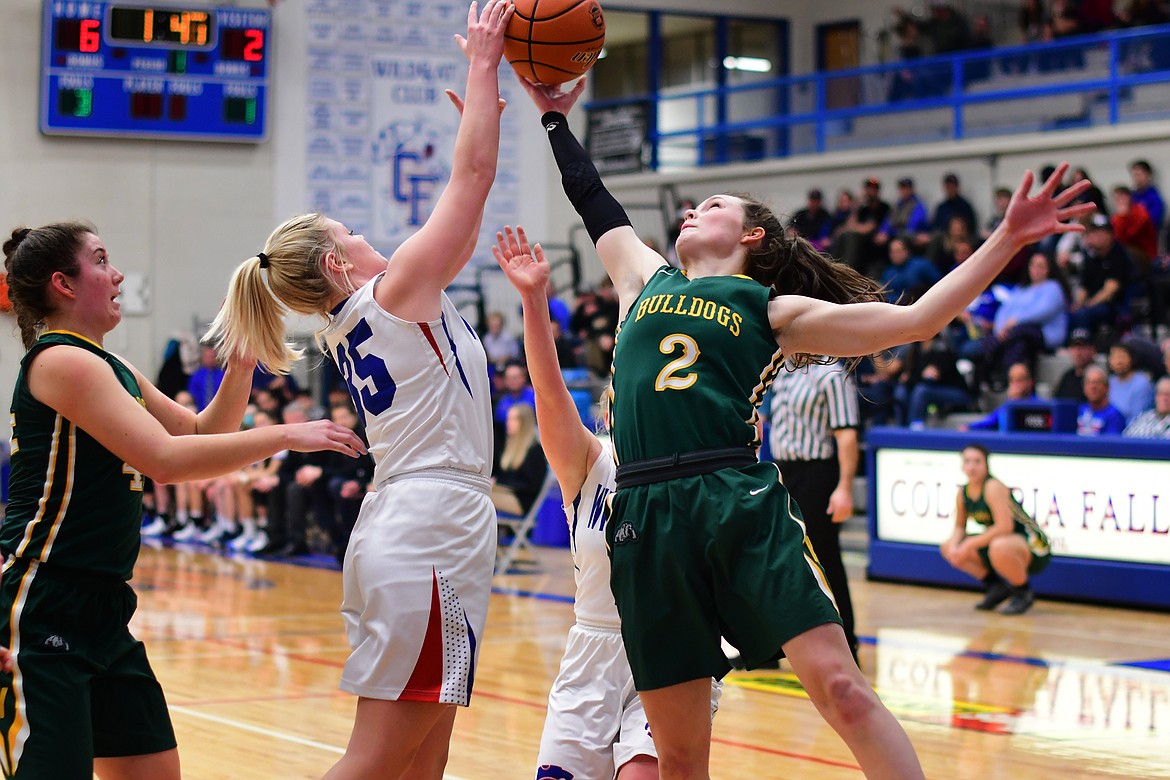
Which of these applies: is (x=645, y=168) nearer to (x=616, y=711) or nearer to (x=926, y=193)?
(x=926, y=193)

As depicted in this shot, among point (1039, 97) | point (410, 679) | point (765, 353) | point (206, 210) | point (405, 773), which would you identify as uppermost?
point (1039, 97)

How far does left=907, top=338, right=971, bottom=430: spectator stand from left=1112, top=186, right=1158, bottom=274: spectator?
2175 millimetres

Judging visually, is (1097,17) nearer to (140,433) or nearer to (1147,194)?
(1147,194)

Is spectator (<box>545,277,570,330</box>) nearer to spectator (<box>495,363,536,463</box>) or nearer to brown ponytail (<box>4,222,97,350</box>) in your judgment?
spectator (<box>495,363,536,463</box>)

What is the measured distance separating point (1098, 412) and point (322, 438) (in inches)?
354

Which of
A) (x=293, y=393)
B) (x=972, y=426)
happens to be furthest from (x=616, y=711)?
(x=293, y=393)

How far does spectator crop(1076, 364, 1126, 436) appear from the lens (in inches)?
423

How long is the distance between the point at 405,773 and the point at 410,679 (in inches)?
12.3

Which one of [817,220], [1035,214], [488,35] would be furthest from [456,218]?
[817,220]

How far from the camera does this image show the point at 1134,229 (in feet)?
45.3

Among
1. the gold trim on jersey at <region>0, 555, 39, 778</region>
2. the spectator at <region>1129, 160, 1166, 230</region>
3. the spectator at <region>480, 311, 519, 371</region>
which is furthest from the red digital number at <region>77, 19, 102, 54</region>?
the gold trim on jersey at <region>0, 555, 39, 778</region>

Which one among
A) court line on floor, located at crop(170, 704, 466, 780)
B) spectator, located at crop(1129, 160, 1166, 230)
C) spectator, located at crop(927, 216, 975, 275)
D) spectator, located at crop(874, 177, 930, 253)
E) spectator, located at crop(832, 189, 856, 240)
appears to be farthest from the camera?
spectator, located at crop(832, 189, 856, 240)

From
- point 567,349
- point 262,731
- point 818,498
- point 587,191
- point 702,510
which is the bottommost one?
point 262,731

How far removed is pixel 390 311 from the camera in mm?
3252
